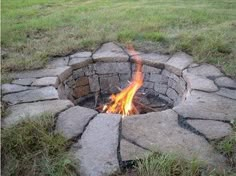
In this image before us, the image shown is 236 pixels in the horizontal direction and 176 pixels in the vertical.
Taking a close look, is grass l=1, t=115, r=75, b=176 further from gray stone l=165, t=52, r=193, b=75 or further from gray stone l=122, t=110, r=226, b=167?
gray stone l=165, t=52, r=193, b=75

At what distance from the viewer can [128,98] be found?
4.12 metres

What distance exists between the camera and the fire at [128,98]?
3937 mm

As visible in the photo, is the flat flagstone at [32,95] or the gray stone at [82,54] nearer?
the flat flagstone at [32,95]

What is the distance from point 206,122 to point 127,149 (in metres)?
0.84

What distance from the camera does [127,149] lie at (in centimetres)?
277

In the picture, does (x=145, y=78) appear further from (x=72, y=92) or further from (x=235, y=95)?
(x=235, y=95)

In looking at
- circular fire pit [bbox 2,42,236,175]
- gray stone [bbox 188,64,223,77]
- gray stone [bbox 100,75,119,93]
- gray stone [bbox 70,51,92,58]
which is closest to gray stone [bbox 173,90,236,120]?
circular fire pit [bbox 2,42,236,175]

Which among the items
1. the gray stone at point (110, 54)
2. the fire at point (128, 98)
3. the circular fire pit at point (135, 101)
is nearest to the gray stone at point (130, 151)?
the circular fire pit at point (135, 101)

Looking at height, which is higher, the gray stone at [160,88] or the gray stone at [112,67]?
the gray stone at [112,67]

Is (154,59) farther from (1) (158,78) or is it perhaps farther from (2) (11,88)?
(2) (11,88)

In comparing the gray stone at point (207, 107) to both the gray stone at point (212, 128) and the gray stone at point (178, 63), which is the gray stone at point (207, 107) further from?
the gray stone at point (178, 63)

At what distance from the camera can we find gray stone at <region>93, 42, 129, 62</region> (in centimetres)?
455

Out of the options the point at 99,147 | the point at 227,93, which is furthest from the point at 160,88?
the point at 99,147

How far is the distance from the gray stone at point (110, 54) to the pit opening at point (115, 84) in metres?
0.06
